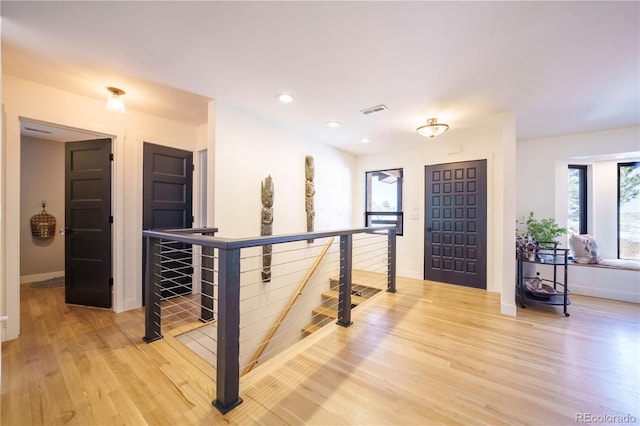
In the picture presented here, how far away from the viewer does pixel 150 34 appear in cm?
178

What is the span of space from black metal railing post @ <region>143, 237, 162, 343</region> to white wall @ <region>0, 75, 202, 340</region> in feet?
3.69

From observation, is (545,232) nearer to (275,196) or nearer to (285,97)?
(275,196)

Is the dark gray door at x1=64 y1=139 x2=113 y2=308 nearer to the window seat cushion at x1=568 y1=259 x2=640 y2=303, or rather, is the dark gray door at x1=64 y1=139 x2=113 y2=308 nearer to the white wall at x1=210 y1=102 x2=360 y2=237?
the white wall at x1=210 y1=102 x2=360 y2=237

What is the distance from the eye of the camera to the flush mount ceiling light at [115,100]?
2.45m

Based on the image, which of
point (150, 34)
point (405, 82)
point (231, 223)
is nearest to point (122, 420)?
point (231, 223)

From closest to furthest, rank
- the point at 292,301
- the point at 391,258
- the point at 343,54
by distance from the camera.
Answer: the point at 343,54
the point at 391,258
the point at 292,301

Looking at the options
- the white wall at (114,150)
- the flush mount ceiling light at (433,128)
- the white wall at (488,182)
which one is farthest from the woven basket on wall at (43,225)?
the flush mount ceiling light at (433,128)

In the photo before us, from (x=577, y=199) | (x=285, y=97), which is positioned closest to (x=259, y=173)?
(x=285, y=97)

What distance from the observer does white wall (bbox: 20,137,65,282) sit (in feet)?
14.2

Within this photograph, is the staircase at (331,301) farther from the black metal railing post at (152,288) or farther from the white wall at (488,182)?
the black metal railing post at (152,288)

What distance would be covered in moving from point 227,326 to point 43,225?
17.2 ft

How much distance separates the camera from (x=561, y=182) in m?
4.01

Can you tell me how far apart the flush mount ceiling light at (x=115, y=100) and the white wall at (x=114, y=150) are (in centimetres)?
46

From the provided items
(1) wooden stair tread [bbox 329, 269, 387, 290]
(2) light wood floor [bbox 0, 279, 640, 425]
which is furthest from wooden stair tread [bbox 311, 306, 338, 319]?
(2) light wood floor [bbox 0, 279, 640, 425]
